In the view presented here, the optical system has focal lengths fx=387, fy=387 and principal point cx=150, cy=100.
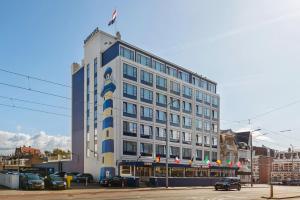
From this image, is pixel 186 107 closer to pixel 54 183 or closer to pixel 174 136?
pixel 174 136

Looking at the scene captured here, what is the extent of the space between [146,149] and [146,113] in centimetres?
616

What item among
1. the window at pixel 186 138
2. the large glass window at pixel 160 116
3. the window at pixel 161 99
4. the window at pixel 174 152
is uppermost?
the window at pixel 161 99

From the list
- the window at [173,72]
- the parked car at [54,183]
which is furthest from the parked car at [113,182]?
the window at [173,72]

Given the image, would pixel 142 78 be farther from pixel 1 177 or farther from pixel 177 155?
pixel 1 177

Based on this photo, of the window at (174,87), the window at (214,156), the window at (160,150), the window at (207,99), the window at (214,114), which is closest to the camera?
the window at (160,150)

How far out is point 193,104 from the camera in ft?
257

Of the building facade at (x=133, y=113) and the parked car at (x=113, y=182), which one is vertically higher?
the building facade at (x=133, y=113)

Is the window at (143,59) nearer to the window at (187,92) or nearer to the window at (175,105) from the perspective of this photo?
the window at (175,105)

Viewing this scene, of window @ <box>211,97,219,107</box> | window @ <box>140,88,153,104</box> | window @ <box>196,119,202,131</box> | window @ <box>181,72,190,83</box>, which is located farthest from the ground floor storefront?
window @ <box>181,72,190,83</box>

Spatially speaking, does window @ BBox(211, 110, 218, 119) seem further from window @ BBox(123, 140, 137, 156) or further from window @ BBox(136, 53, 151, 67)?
window @ BBox(123, 140, 137, 156)

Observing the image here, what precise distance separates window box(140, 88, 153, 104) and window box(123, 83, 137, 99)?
1882mm

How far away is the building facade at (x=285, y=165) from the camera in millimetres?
119500

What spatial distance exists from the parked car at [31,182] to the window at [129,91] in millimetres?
27329

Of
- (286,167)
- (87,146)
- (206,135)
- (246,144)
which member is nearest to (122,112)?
(87,146)
